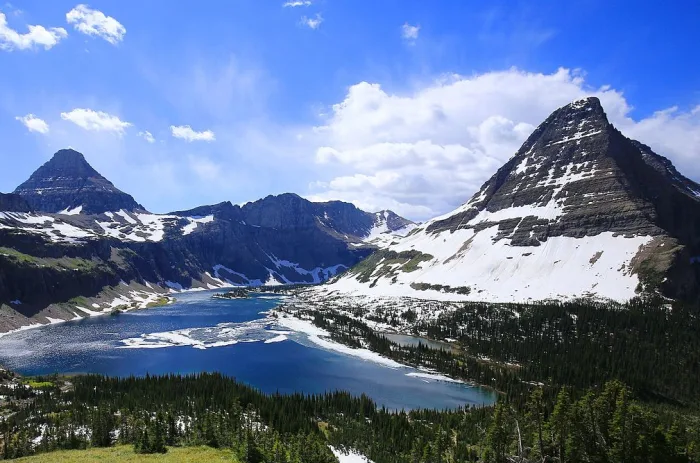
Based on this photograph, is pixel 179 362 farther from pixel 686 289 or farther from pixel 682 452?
pixel 686 289

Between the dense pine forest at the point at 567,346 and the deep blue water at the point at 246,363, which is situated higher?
the dense pine forest at the point at 567,346

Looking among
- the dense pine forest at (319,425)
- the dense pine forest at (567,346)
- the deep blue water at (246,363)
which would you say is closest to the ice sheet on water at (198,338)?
the deep blue water at (246,363)

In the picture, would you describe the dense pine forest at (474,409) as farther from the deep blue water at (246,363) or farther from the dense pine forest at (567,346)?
the deep blue water at (246,363)

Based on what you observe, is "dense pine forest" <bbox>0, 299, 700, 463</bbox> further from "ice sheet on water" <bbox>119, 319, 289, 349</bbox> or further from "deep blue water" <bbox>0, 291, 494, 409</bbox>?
"ice sheet on water" <bbox>119, 319, 289, 349</bbox>

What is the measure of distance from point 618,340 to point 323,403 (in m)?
108

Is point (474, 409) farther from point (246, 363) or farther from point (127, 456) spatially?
point (246, 363)

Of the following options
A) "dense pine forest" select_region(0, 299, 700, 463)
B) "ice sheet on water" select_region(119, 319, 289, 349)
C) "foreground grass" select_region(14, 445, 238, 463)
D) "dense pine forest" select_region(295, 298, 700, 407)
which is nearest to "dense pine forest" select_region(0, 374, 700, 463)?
"dense pine forest" select_region(0, 299, 700, 463)

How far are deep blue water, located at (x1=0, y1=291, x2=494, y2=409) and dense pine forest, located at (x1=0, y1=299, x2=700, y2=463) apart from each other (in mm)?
11575

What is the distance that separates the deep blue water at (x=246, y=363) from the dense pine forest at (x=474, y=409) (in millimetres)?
11575

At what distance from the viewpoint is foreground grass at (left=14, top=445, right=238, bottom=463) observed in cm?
5884

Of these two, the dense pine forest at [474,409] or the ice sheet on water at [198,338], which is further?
the ice sheet on water at [198,338]

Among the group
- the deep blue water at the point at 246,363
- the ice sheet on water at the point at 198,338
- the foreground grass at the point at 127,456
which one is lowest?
the deep blue water at the point at 246,363

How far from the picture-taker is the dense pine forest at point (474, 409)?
188ft

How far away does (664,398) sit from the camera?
120125 mm
